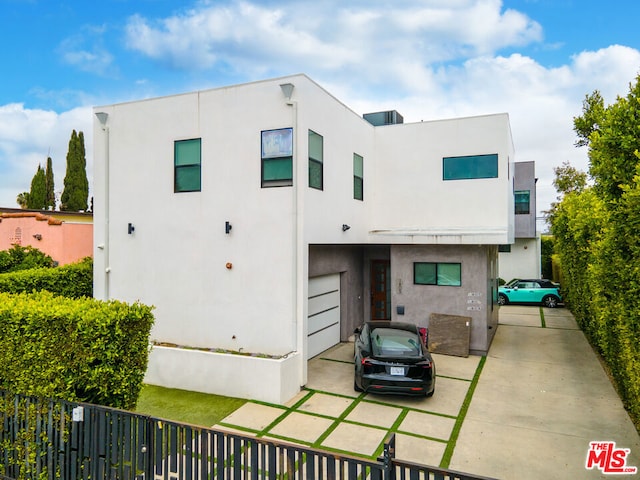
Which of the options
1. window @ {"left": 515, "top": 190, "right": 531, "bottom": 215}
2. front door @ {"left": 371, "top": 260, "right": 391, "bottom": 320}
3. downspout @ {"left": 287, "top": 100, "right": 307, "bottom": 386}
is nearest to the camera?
downspout @ {"left": 287, "top": 100, "right": 307, "bottom": 386}

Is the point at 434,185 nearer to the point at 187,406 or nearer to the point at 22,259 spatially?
the point at 187,406

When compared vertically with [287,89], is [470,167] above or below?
below

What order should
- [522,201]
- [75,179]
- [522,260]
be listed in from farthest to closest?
[75,179], [522,260], [522,201]

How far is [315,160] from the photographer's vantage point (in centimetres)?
917

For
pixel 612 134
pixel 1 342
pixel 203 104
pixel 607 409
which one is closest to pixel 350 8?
pixel 203 104

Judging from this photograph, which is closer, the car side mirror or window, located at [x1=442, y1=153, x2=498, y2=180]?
the car side mirror

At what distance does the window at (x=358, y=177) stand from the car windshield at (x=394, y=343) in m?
4.25

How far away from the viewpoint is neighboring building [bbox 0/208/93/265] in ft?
48.6

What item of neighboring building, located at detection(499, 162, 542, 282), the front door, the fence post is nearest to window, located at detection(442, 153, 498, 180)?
the front door

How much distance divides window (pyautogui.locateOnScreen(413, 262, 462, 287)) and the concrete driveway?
2223mm

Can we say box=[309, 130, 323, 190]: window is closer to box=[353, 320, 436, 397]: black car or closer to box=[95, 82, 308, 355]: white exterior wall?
box=[95, 82, 308, 355]: white exterior wall

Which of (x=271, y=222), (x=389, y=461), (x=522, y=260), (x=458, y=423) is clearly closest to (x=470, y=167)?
(x=271, y=222)

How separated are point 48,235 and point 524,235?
73.2 ft

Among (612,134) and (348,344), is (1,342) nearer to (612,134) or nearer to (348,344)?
(612,134)
